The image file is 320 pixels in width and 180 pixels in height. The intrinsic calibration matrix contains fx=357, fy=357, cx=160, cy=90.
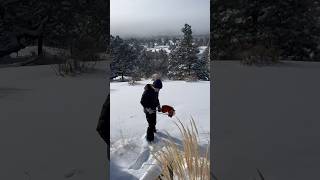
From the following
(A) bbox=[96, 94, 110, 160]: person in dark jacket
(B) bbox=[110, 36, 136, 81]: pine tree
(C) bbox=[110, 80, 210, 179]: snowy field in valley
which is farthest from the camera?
(B) bbox=[110, 36, 136, 81]: pine tree

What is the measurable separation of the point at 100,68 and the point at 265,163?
41.2 inches

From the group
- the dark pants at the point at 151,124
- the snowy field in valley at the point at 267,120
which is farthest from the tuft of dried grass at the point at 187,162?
the dark pants at the point at 151,124

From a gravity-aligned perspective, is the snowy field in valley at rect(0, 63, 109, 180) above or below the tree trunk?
below

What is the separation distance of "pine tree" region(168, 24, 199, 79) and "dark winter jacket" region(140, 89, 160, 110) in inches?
15.2

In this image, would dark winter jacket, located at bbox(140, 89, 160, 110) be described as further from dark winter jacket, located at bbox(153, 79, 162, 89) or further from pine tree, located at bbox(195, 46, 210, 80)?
pine tree, located at bbox(195, 46, 210, 80)

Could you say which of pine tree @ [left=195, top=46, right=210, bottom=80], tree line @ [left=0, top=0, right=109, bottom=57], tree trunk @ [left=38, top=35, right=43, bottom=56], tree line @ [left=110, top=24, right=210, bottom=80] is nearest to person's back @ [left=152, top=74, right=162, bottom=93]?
tree line @ [left=110, top=24, right=210, bottom=80]

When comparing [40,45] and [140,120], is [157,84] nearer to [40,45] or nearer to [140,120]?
[140,120]

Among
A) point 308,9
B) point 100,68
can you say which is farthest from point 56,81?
point 308,9

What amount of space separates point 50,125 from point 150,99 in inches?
40.0

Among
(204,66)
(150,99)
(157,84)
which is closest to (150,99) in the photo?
(150,99)

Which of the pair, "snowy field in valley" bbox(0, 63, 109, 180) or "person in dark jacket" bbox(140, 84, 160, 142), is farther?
"person in dark jacket" bbox(140, 84, 160, 142)

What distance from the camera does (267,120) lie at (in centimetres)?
195

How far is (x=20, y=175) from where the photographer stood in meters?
1.75

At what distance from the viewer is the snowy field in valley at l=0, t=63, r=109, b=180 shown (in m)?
1.74
